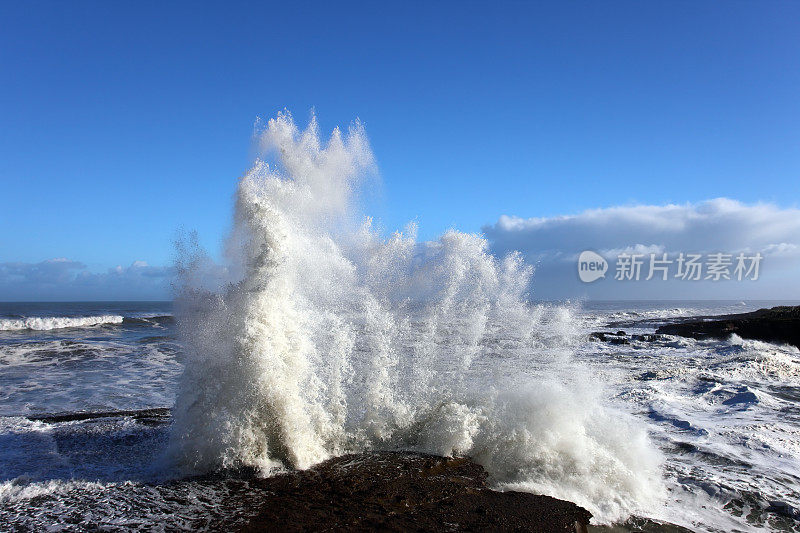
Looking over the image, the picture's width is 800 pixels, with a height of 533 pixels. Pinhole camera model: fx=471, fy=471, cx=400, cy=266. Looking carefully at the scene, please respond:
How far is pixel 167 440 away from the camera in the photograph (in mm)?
6500

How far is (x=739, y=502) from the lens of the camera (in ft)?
16.6

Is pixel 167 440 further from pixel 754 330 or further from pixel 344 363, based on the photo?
pixel 754 330

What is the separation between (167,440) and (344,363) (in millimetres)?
2625

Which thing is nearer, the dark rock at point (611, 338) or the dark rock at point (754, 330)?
the dark rock at point (754, 330)

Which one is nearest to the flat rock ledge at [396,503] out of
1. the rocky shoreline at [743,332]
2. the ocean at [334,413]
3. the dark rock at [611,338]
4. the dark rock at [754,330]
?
the ocean at [334,413]

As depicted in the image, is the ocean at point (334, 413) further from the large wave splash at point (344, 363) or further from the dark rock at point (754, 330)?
the dark rock at point (754, 330)

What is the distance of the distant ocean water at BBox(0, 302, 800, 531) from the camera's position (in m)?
4.60

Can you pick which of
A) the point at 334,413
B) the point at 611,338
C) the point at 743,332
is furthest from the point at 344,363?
the point at 743,332

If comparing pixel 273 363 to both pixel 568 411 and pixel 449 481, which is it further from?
pixel 568 411

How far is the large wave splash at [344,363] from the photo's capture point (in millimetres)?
5426

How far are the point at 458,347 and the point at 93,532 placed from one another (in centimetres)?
705

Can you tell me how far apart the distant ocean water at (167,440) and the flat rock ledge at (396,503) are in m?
0.46

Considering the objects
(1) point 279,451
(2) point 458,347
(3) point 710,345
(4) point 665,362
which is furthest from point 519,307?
(3) point 710,345

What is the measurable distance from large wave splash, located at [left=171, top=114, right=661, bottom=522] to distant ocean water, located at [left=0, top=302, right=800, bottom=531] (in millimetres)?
542
